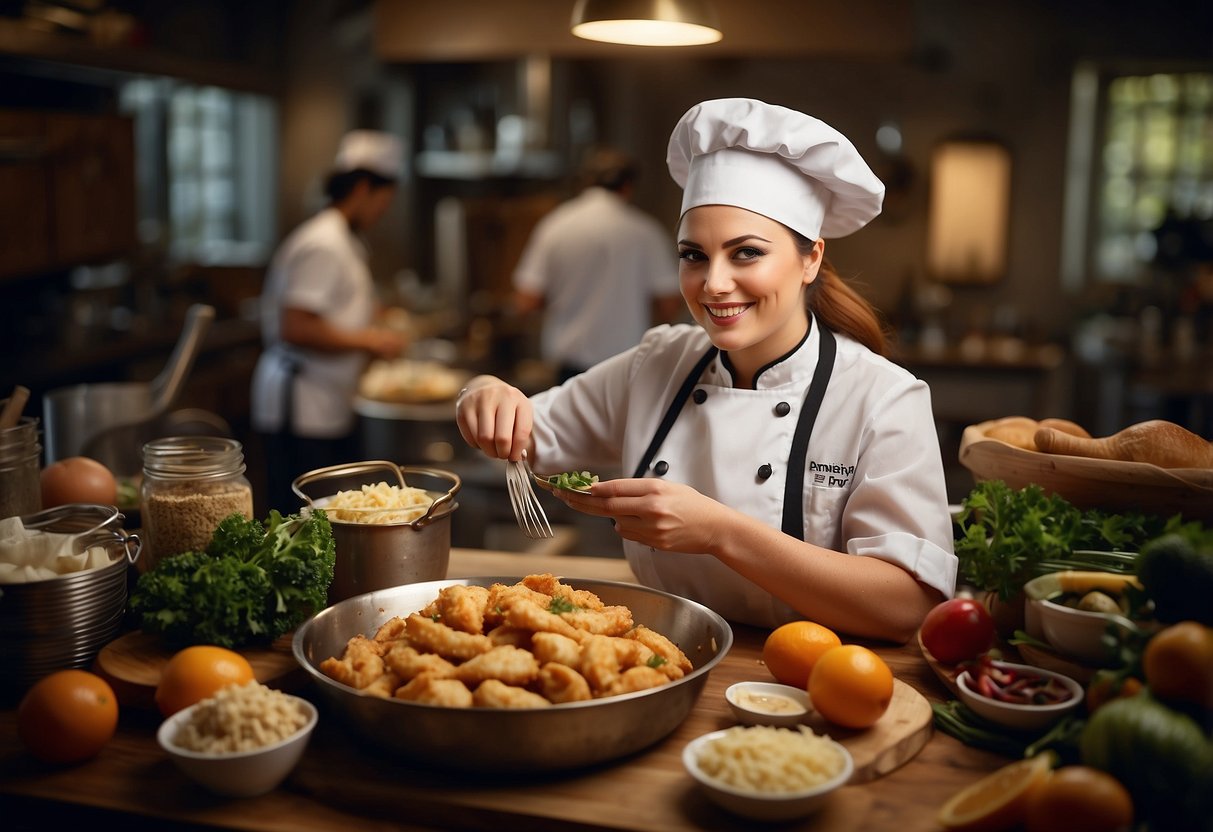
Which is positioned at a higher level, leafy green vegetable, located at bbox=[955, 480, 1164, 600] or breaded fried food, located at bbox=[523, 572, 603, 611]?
leafy green vegetable, located at bbox=[955, 480, 1164, 600]

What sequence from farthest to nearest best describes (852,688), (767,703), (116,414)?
(116,414), (767,703), (852,688)

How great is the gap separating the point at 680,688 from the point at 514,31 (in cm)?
252

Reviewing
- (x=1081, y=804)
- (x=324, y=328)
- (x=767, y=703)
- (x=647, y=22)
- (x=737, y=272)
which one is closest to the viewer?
(x=1081, y=804)

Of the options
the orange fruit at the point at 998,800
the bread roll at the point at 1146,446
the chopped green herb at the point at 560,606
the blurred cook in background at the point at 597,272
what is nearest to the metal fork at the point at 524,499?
the chopped green herb at the point at 560,606

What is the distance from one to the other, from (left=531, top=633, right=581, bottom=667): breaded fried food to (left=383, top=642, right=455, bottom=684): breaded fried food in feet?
0.38

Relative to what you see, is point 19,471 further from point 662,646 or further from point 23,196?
point 23,196

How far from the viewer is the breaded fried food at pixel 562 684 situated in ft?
4.58

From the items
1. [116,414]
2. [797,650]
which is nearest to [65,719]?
[797,650]

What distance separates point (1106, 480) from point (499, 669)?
1.01 metres

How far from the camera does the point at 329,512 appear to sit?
184 cm

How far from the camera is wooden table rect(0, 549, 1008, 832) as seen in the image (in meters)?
1.32

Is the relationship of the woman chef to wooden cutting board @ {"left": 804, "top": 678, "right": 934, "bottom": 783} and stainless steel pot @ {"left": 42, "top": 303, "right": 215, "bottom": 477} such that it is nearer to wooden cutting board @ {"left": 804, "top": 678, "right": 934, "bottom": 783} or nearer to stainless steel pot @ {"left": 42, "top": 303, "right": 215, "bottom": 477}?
wooden cutting board @ {"left": 804, "top": 678, "right": 934, "bottom": 783}

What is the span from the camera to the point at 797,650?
157 centimetres

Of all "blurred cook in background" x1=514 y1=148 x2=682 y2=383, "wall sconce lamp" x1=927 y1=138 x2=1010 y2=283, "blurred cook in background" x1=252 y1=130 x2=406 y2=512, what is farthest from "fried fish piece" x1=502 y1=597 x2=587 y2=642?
"wall sconce lamp" x1=927 y1=138 x2=1010 y2=283
